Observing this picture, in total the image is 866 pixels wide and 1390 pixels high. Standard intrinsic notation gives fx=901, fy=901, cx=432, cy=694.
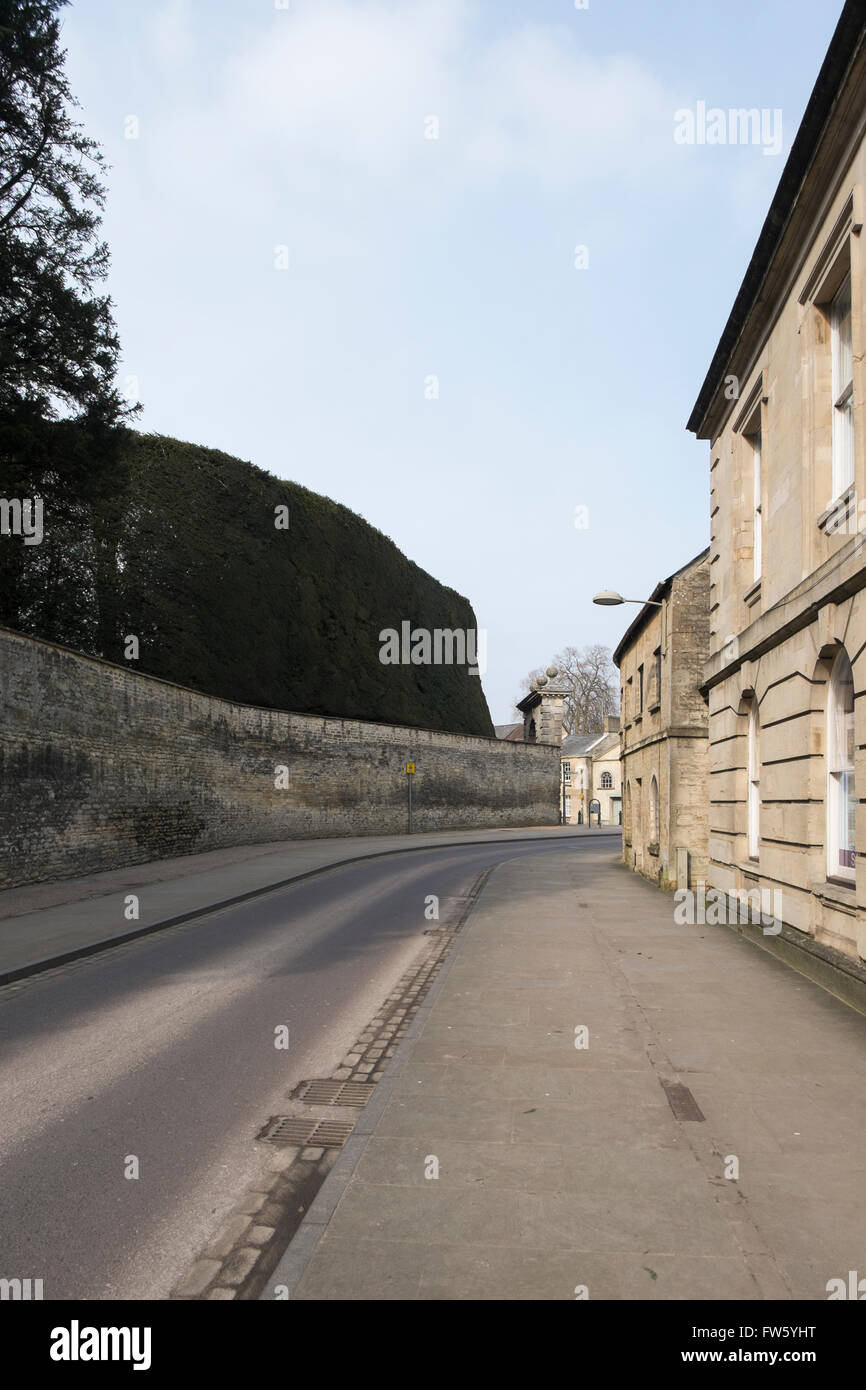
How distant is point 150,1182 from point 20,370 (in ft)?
60.1

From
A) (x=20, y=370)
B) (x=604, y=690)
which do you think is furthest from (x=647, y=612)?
(x=604, y=690)

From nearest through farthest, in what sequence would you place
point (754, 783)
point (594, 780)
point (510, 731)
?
1. point (754, 783)
2. point (594, 780)
3. point (510, 731)

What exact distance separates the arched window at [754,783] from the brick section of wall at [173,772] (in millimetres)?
11400

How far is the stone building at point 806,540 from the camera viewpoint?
25.2ft

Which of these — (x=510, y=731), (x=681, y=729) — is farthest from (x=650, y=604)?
(x=510, y=731)

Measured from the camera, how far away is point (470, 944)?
1060cm

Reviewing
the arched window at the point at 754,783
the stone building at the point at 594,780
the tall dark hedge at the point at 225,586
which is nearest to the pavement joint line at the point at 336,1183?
the arched window at the point at 754,783

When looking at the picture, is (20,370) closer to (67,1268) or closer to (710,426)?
(710,426)

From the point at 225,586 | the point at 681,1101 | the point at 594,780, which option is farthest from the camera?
the point at 594,780

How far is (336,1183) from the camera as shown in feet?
13.2

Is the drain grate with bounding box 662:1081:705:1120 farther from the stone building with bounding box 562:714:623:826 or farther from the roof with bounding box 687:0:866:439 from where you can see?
the stone building with bounding box 562:714:623:826

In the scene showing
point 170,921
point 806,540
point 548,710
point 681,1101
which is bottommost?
point 170,921

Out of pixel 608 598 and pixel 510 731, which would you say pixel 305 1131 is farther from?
pixel 510 731

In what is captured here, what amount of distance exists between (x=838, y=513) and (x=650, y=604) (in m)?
9.75
